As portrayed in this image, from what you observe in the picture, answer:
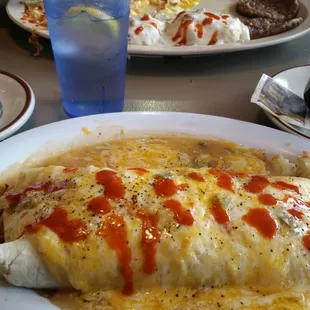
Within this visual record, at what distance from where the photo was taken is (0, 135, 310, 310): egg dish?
95 cm

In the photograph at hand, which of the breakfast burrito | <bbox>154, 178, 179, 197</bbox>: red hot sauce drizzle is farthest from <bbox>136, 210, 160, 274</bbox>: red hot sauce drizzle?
<bbox>154, 178, 179, 197</bbox>: red hot sauce drizzle

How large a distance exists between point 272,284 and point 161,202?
327mm

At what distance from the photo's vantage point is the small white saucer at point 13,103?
1466 mm

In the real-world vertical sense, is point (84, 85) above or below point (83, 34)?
below

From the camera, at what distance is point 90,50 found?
1.60 m

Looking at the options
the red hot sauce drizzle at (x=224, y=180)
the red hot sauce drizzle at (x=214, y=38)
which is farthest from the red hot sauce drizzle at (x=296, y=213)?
the red hot sauce drizzle at (x=214, y=38)

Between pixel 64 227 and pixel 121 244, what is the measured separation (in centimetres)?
14

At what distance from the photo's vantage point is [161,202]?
3.37ft

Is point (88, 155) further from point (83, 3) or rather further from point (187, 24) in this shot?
point (187, 24)

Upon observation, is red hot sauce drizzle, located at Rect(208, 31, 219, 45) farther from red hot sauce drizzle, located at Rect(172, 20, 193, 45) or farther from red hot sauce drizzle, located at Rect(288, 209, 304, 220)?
red hot sauce drizzle, located at Rect(288, 209, 304, 220)

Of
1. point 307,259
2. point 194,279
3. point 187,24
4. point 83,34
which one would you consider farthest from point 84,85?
point 307,259

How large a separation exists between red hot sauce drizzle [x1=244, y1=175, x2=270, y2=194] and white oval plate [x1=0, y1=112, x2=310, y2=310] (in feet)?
1.01

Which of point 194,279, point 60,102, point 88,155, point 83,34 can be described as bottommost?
point 60,102

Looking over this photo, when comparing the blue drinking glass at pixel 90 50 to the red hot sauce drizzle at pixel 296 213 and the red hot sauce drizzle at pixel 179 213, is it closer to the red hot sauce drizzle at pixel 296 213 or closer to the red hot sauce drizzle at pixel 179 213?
the red hot sauce drizzle at pixel 179 213
